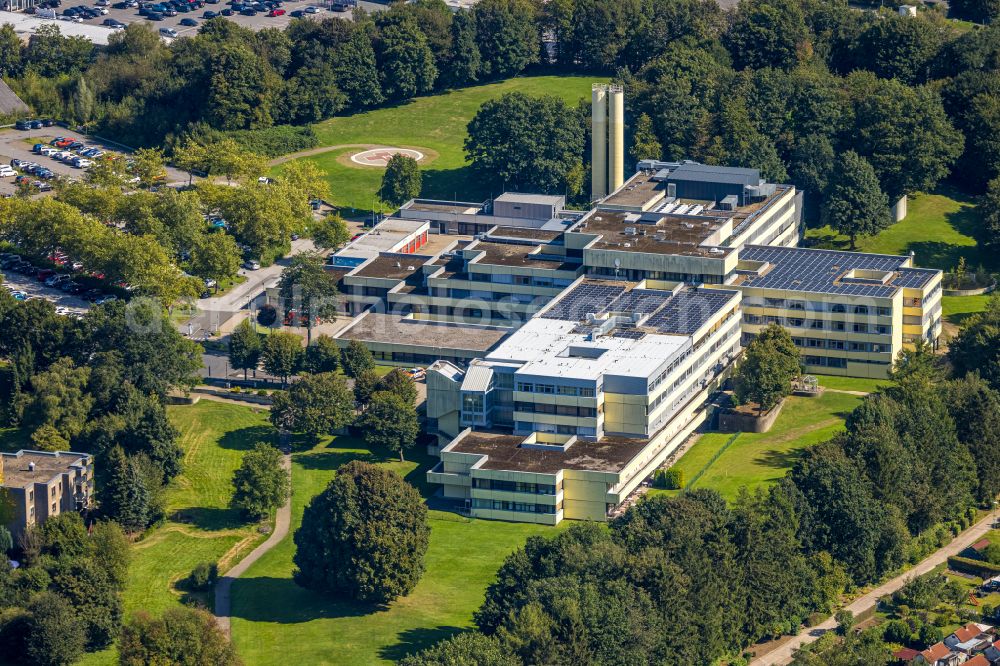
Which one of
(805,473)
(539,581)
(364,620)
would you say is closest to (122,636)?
(364,620)

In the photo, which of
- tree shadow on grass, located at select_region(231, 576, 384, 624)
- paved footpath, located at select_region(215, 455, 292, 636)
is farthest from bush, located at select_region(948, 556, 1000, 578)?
paved footpath, located at select_region(215, 455, 292, 636)

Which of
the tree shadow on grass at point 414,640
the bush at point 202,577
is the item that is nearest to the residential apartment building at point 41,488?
the bush at point 202,577

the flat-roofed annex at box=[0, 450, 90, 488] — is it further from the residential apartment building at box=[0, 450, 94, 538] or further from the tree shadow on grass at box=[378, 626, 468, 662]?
the tree shadow on grass at box=[378, 626, 468, 662]

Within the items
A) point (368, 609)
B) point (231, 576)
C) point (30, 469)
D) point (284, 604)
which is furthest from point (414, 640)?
point (30, 469)

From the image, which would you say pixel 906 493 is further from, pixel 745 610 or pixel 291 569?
pixel 291 569

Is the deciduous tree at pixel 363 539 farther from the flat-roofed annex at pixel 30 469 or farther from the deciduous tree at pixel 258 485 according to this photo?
the flat-roofed annex at pixel 30 469
